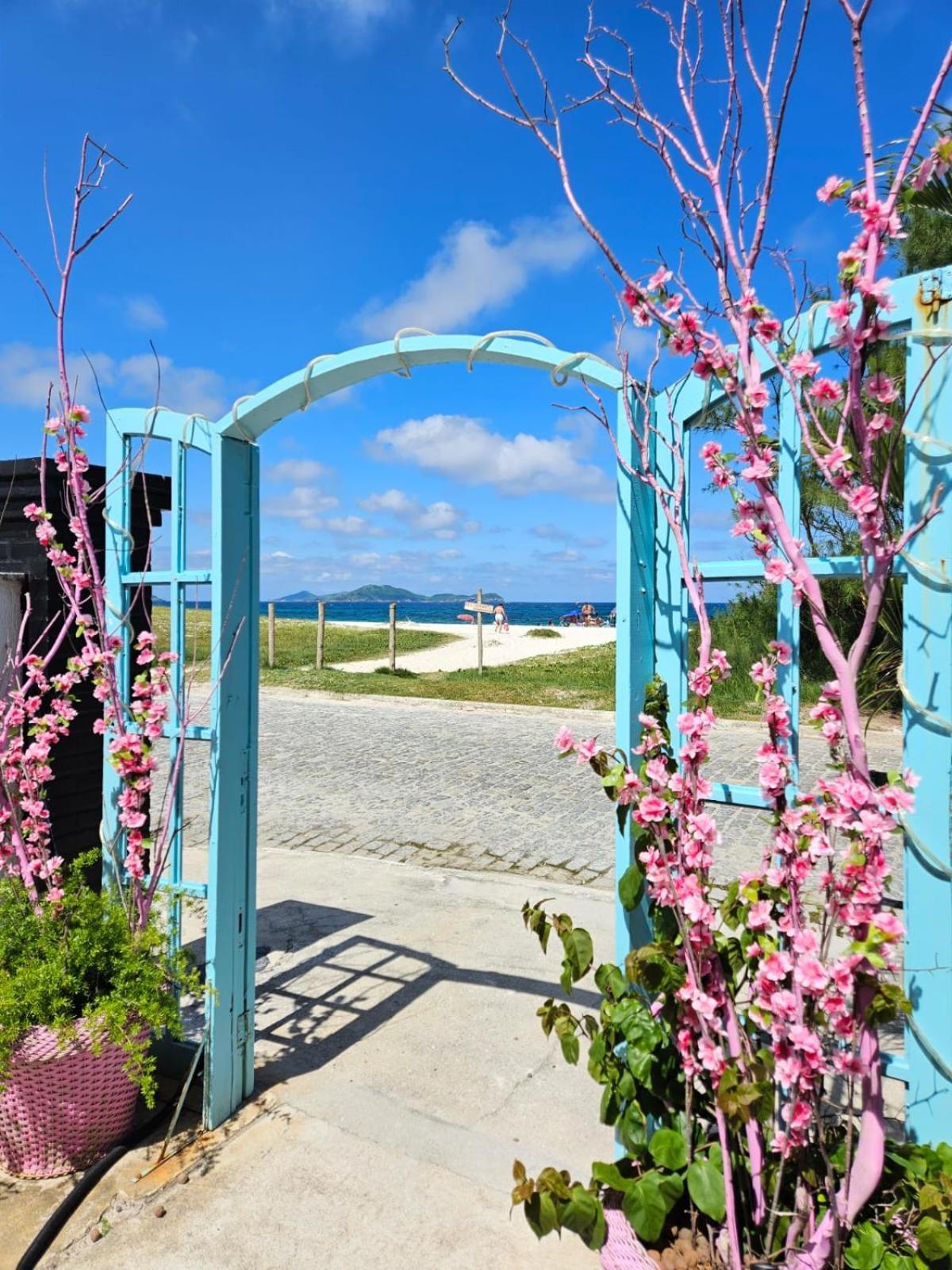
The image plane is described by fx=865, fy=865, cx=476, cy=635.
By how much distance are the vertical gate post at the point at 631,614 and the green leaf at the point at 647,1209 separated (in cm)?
47

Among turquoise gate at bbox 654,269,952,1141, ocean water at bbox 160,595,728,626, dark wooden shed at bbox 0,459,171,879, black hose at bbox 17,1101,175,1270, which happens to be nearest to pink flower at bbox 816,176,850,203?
turquoise gate at bbox 654,269,952,1141

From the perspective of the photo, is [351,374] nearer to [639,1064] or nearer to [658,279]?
[658,279]

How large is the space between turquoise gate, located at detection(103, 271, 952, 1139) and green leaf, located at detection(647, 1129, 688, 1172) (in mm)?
394

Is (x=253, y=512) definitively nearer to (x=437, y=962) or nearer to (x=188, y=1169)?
(x=188, y=1169)

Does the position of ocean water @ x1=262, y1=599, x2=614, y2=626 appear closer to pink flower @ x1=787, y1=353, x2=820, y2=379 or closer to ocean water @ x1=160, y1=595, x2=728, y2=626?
ocean water @ x1=160, y1=595, x2=728, y2=626

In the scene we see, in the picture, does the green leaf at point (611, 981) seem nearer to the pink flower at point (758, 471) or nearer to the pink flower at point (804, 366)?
the pink flower at point (758, 471)

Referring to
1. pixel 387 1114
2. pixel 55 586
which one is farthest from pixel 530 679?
pixel 387 1114

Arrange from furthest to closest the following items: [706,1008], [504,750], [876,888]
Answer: [504,750], [706,1008], [876,888]

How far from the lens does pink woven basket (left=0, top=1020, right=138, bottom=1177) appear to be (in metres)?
2.31

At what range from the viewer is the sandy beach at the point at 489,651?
19.0 m

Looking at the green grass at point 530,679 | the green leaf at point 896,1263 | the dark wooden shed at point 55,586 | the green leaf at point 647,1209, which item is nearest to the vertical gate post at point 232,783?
the dark wooden shed at point 55,586

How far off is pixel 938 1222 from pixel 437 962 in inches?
104

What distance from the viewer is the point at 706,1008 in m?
1.59

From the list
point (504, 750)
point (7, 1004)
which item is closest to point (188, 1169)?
point (7, 1004)
